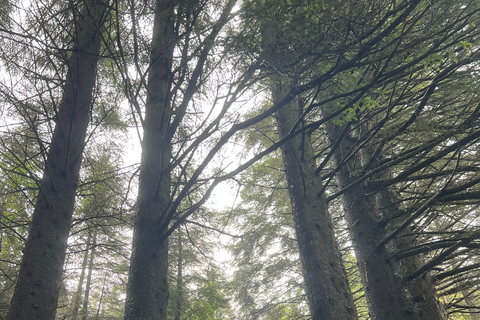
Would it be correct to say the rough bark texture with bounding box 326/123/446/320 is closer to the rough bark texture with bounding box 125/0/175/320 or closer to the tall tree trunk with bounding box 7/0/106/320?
the rough bark texture with bounding box 125/0/175/320

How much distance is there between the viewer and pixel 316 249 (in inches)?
126

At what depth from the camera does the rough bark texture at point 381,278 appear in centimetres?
355

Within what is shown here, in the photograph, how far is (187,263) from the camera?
11750mm

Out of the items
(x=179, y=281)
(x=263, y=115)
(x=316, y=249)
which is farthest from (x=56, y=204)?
(x=179, y=281)

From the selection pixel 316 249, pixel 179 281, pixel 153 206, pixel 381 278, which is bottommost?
pixel 381 278

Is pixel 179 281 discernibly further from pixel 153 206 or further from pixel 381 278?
pixel 153 206

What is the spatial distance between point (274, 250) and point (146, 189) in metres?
8.40

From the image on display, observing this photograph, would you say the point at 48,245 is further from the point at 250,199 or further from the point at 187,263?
the point at 187,263

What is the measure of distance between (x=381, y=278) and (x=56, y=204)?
4.12 meters

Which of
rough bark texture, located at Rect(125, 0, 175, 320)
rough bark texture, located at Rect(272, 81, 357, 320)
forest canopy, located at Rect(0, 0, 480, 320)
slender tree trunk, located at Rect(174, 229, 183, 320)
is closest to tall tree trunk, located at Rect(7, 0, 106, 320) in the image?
forest canopy, located at Rect(0, 0, 480, 320)

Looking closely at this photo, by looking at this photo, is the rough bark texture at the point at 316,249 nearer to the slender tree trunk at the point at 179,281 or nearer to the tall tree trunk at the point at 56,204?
the tall tree trunk at the point at 56,204

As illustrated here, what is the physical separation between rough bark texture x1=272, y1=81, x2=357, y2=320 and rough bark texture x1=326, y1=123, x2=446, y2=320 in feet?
2.43

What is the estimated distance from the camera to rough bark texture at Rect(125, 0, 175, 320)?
207cm

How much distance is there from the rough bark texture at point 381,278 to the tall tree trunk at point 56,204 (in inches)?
139
